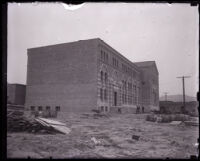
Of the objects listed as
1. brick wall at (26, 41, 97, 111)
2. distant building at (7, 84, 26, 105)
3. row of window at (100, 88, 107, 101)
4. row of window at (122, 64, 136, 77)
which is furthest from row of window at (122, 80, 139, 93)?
distant building at (7, 84, 26, 105)

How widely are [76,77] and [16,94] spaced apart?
1145 centimetres

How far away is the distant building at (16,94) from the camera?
3188 centimetres

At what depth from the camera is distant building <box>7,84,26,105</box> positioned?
105 feet

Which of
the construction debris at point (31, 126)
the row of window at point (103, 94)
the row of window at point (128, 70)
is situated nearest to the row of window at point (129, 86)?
the row of window at point (128, 70)

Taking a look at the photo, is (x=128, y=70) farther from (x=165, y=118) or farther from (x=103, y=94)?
(x=165, y=118)

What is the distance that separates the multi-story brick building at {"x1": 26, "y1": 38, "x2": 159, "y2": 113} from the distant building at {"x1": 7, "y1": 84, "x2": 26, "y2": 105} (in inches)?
71.8

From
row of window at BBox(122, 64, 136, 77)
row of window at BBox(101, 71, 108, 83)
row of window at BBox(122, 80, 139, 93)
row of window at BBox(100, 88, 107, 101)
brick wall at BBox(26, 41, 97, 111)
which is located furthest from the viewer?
row of window at BBox(122, 64, 136, 77)

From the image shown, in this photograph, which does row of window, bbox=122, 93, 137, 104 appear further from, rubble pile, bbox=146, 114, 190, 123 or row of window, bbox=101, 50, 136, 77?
rubble pile, bbox=146, 114, 190, 123

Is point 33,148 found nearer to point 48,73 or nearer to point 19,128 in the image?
point 19,128

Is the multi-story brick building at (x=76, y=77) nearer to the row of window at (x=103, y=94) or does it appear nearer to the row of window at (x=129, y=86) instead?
the row of window at (x=103, y=94)

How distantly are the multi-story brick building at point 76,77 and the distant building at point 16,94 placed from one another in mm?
1823

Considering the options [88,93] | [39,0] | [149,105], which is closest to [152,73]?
[149,105]

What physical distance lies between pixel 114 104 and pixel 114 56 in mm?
7941

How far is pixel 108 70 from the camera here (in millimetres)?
30266
